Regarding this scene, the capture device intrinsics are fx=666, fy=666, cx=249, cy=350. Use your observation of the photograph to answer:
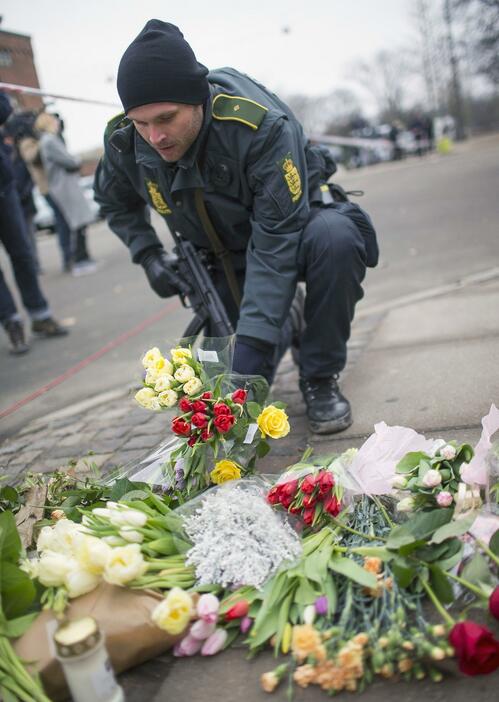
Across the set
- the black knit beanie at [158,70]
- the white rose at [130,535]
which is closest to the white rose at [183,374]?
the white rose at [130,535]

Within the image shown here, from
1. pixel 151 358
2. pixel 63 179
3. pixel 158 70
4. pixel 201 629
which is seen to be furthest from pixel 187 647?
pixel 63 179

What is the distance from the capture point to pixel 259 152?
2.42 m

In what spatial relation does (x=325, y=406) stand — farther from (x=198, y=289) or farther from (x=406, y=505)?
(x=406, y=505)

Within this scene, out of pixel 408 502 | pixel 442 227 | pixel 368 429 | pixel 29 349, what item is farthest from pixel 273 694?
pixel 442 227

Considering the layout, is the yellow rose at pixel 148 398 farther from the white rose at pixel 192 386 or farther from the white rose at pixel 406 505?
the white rose at pixel 406 505

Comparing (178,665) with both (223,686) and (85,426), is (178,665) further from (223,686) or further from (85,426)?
(85,426)

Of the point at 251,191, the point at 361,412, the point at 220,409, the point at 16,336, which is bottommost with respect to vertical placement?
the point at 16,336

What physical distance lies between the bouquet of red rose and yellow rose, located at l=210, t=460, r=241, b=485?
0.15 meters

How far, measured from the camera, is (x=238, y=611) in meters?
1.59

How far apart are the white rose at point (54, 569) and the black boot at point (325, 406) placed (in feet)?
4.36

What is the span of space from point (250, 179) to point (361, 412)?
108 cm

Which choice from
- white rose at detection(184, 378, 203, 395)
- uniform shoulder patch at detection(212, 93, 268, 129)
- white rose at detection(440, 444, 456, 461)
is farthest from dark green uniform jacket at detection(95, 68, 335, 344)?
white rose at detection(440, 444, 456, 461)

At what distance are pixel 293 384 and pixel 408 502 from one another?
1712 millimetres

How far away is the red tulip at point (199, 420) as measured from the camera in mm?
1936
